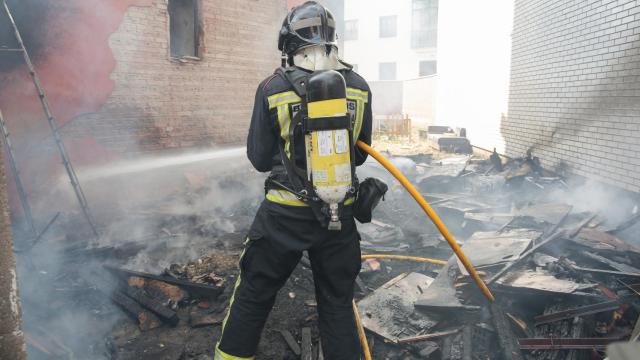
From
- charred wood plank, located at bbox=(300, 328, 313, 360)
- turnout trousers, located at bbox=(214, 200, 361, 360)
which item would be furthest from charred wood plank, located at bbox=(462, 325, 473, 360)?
charred wood plank, located at bbox=(300, 328, 313, 360)

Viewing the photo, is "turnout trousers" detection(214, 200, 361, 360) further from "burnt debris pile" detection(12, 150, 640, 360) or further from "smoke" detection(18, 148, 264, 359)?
"smoke" detection(18, 148, 264, 359)

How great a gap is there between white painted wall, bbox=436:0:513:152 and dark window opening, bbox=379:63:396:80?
77.5ft

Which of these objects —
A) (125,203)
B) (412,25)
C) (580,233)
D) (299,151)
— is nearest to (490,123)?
(580,233)

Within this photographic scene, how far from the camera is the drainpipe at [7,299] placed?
1.88 m

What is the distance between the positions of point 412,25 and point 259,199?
3445cm

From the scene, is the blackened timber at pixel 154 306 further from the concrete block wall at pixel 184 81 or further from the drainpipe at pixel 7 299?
the concrete block wall at pixel 184 81

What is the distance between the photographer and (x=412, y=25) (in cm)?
3728

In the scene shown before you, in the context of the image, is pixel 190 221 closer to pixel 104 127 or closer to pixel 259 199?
pixel 259 199

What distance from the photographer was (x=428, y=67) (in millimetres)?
37500

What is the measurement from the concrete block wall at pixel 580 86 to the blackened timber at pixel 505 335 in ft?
14.3

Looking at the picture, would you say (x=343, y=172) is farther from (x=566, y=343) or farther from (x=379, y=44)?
(x=379, y=44)

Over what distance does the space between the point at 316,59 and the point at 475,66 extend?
11.9 meters

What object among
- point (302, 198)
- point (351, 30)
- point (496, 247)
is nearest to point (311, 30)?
point (302, 198)

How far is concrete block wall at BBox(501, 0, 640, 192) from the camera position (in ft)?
20.3
